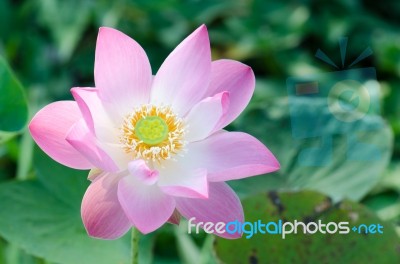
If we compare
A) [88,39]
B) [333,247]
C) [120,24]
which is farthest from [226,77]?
[88,39]

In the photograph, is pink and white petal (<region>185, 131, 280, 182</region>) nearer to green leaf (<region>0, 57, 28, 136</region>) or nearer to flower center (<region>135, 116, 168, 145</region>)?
flower center (<region>135, 116, 168, 145</region>)

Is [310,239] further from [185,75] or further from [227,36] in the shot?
[227,36]

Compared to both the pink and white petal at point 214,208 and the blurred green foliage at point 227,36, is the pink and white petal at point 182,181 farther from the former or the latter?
the blurred green foliage at point 227,36

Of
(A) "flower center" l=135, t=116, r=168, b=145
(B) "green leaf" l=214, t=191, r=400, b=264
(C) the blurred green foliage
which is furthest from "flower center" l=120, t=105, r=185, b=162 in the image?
(C) the blurred green foliage

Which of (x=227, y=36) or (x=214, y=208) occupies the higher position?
(x=214, y=208)

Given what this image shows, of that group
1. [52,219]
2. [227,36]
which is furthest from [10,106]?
[227,36]

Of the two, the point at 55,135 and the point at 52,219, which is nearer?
the point at 55,135

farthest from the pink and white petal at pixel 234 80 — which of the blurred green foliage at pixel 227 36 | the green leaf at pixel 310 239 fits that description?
the blurred green foliage at pixel 227 36
